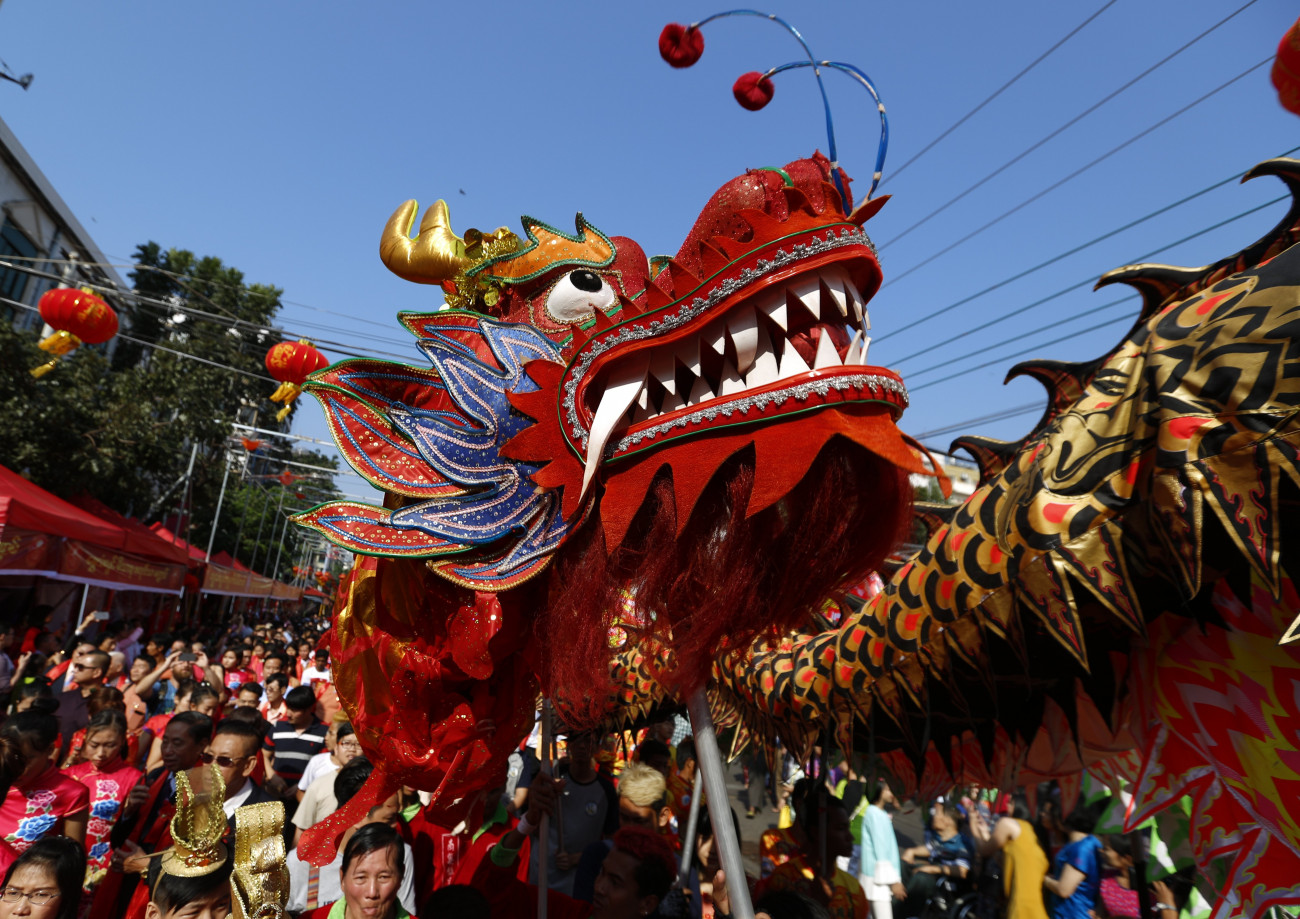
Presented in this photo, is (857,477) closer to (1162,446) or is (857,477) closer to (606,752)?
(1162,446)

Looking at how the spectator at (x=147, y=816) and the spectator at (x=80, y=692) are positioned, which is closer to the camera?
the spectator at (x=147, y=816)

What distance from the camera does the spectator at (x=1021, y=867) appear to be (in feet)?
11.1

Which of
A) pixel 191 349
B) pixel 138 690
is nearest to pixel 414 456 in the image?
pixel 138 690

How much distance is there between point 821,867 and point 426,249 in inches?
108

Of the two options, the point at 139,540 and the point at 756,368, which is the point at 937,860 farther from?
the point at 139,540

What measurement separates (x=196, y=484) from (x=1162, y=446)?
2019 cm

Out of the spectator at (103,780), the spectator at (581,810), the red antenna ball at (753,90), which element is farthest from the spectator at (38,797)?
the red antenna ball at (753,90)

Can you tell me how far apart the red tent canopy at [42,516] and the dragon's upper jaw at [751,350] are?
7504 millimetres

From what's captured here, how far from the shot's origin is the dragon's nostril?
67.8 inches

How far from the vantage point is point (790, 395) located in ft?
3.71

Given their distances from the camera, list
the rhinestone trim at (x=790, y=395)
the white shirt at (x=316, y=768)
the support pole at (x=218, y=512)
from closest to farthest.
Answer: the rhinestone trim at (x=790, y=395) → the white shirt at (x=316, y=768) → the support pole at (x=218, y=512)

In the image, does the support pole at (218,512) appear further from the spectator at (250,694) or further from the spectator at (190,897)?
the spectator at (190,897)

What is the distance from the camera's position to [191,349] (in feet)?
60.8

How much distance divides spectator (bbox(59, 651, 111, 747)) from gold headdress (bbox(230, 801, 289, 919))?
151 inches
